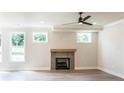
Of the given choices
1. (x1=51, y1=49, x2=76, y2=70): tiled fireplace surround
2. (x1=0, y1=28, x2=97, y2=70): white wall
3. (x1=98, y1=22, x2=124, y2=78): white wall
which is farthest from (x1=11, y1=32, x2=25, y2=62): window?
(x1=98, y1=22, x2=124, y2=78): white wall

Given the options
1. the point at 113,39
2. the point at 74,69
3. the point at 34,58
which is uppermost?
the point at 113,39

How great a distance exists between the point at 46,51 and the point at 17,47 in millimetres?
1429

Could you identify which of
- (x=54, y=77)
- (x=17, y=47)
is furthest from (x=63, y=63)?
(x=54, y=77)

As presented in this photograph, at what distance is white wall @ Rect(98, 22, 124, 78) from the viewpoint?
6.79 meters

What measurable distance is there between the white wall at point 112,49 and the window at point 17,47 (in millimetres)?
3820

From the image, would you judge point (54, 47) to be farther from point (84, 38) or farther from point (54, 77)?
point (54, 77)

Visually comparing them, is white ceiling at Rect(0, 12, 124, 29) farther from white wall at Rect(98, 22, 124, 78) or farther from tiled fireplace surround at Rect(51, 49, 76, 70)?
tiled fireplace surround at Rect(51, 49, 76, 70)

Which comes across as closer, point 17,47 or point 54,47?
point 17,47

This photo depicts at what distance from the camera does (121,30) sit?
679 centimetres

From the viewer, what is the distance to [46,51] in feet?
29.1
